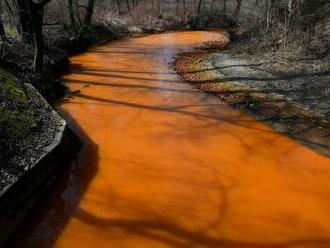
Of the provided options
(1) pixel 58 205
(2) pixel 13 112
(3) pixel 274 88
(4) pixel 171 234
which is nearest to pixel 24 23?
(2) pixel 13 112

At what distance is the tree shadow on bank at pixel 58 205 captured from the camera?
6.76 metres

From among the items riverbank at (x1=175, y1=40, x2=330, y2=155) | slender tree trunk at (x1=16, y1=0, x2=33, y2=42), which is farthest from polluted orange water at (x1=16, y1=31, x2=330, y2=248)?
slender tree trunk at (x1=16, y1=0, x2=33, y2=42)

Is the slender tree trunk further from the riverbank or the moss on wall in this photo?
the moss on wall

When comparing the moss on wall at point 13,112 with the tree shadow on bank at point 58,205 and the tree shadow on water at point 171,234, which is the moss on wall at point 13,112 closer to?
the tree shadow on bank at point 58,205

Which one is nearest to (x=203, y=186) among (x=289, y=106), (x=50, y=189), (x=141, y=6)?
(x=50, y=189)

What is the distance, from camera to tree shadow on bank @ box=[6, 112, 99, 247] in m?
6.76

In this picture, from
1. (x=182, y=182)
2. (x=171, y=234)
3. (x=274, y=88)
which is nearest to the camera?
(x=171, y=234)

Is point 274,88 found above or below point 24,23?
below

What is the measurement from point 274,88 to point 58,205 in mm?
7687

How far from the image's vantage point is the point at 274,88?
12969 millimetres

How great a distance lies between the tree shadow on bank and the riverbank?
458cm

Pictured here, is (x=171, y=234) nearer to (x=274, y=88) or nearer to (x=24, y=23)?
(x=274, y=88)

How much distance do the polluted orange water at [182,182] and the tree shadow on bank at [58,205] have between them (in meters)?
0.02

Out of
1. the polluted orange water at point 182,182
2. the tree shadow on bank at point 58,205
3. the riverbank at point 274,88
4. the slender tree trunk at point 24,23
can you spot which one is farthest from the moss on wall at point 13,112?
Answer: the slender tree trunk at point 24,23
